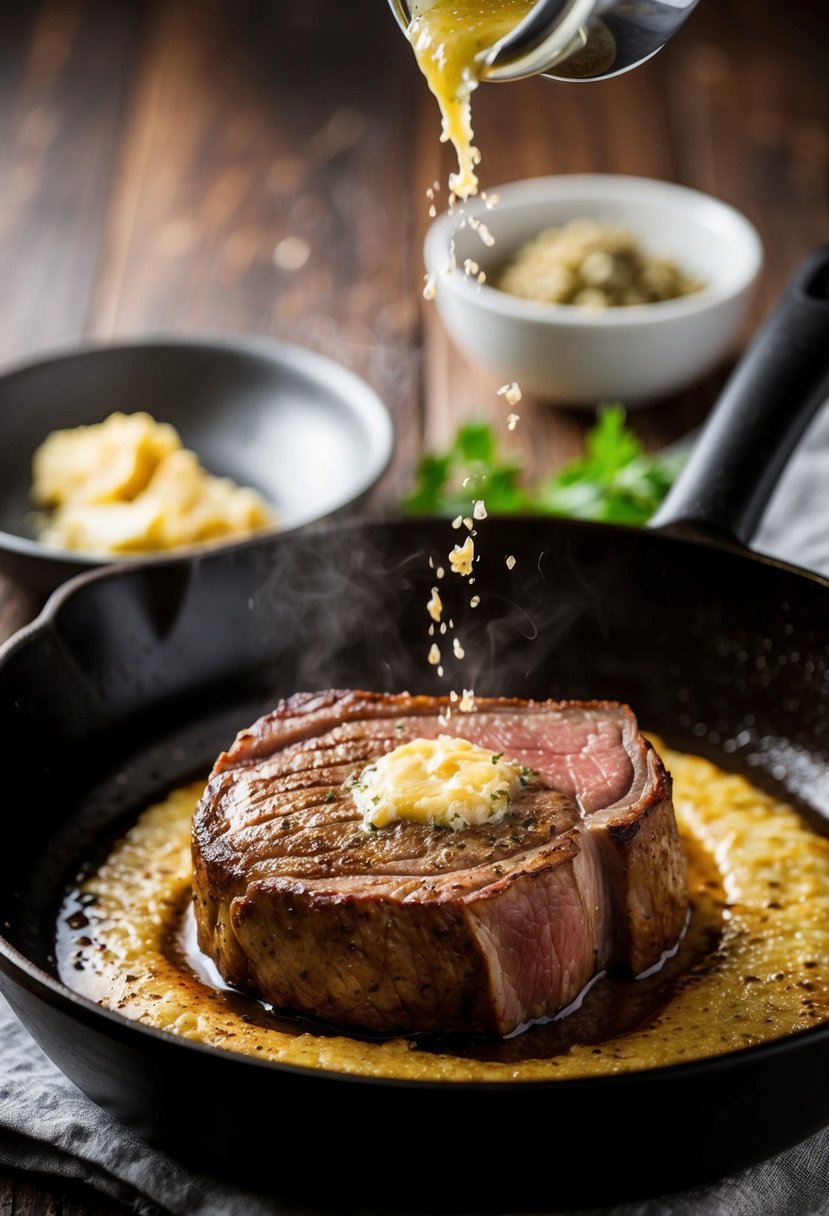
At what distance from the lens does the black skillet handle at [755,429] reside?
3.39m

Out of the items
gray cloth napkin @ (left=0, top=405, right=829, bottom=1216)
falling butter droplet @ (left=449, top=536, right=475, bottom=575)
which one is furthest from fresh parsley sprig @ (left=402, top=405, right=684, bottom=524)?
gray cloth napkin @ (left=0, top=405, right=829, bottom=1216)

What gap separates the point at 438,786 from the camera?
261 centimetres

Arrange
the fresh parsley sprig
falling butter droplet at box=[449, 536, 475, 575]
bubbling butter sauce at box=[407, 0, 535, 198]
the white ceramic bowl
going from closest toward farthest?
1. bubbling butter sauce at box=[407, 0, 535, 198]
2. falling butter droplet at box=[449, 536, 475, 575]
3. the fresh parsley sprig
4. the white ceramic bowl

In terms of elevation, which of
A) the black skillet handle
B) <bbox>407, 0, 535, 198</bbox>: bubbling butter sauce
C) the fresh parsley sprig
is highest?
<bbox>407, 0, 535, 198</bbox>: bubbling butter sauce

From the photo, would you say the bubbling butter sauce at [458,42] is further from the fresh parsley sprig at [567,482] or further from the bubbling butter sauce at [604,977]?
the fresh parsley sprig at [567,482]

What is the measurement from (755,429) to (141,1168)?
7.20 feet

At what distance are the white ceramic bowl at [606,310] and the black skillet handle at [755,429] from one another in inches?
46.5

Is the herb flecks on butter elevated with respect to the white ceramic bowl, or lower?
elevated

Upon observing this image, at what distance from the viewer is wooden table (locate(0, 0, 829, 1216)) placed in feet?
19.3

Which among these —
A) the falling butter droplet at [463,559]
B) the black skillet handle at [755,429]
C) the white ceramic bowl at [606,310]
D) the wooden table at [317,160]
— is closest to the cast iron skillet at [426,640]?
the black skillet handle at [755,429]

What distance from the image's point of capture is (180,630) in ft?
11.2

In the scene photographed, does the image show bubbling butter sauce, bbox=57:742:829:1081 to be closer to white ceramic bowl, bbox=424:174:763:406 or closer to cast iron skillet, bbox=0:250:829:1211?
cast iron skillet, bbox=0:250:829:1211

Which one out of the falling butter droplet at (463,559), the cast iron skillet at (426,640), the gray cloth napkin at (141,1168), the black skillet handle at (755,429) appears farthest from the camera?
the black skillet handle at (755,429)

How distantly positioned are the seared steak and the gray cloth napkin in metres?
0.34
